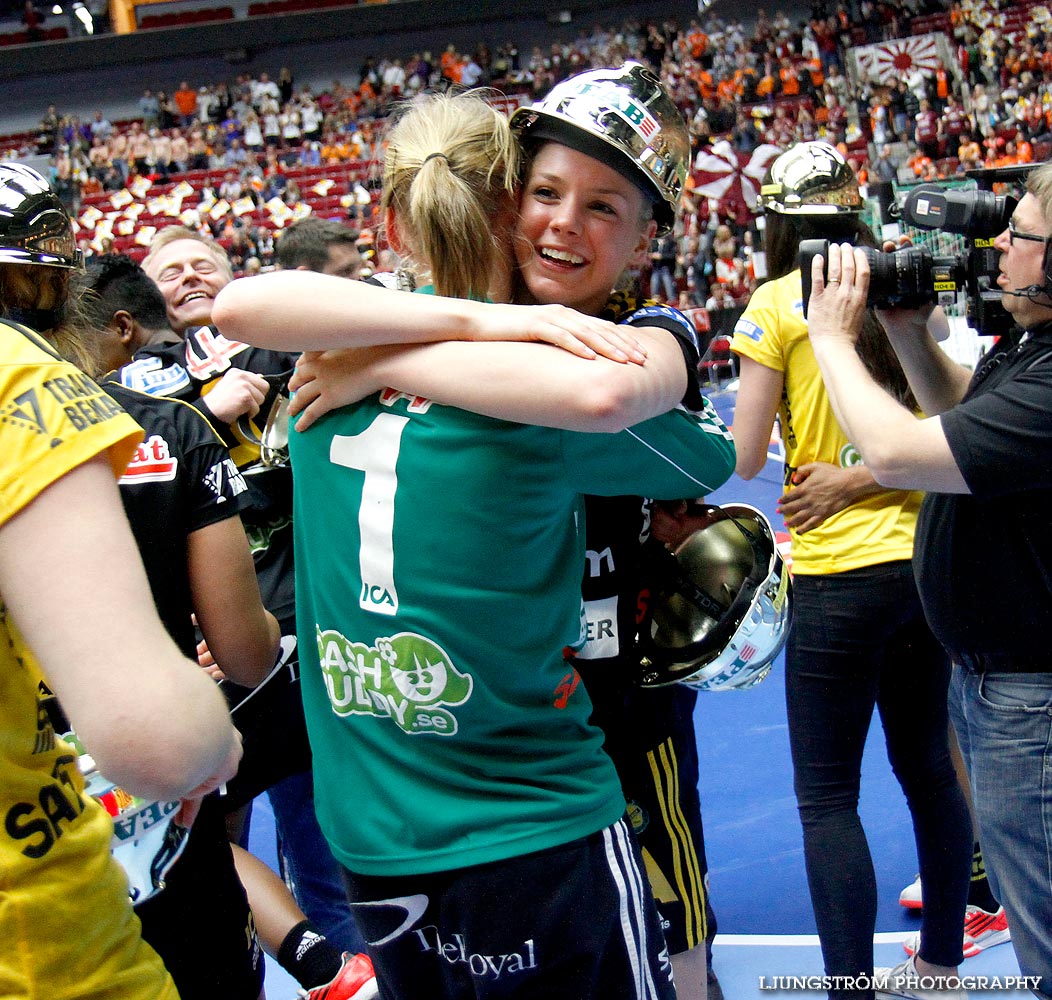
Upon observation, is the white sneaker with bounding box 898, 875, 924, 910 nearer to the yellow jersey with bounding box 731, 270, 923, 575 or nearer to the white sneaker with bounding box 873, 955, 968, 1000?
the white sneaker with bounding box 873, 955, 968, 1000

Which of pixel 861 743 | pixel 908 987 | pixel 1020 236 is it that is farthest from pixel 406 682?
pixel 908 987

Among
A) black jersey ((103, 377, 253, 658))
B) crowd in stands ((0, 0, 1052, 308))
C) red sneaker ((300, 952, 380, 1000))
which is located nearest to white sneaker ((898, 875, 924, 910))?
red sneaker ((300, 952, 380, 1000))

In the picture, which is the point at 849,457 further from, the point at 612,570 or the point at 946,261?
the point at 612,570

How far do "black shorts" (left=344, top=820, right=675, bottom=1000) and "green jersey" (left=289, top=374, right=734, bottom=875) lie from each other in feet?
0.12

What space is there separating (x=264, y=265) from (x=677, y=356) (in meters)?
21.4

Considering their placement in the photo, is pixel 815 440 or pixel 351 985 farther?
pixel 815 440

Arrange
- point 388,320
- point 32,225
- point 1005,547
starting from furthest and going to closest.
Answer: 1. point 1005,547
2. point 32,225
3. point 388,320

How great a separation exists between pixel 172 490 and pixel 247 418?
101 cm

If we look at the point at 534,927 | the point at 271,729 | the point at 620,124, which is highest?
the point at 620,124

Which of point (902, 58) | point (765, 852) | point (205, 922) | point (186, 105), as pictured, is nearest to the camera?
point (205, 922)

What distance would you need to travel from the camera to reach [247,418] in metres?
3.03

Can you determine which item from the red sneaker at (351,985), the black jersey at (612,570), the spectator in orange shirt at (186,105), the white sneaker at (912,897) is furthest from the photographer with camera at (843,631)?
the spectator in orange shirt at (186,105)

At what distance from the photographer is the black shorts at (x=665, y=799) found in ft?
6.95

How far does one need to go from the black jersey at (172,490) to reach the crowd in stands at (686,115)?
1687 centimetres
